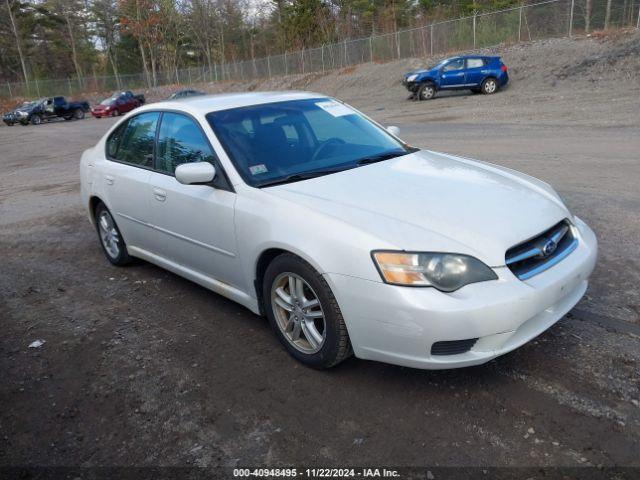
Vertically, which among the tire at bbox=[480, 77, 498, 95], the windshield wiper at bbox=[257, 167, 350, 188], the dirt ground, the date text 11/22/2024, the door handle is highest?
the windshield wiper at bbox=[257, 167, 350, 188]

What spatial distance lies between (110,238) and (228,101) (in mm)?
2035

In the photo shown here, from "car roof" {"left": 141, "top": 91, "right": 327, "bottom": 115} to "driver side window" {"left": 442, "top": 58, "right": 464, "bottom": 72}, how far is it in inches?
→ 793

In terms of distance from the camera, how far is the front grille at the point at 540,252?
292 cm

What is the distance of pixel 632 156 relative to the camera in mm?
8773

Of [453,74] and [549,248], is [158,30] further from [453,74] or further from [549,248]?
[549,248]

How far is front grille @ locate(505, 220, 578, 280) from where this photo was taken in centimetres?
292

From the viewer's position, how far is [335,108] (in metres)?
4.62

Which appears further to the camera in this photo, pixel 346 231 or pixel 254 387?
pixel 254 387

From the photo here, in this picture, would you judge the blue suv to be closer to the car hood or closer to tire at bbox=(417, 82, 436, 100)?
tire at bbox=(417, 82, 436, 100)

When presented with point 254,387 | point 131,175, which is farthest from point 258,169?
point 131,175

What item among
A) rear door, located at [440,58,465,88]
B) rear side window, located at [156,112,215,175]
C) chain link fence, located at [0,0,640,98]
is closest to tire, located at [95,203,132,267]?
rear side window, located at [156,112,215,175]

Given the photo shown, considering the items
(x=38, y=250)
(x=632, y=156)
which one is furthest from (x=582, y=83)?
(x=38, y=250)

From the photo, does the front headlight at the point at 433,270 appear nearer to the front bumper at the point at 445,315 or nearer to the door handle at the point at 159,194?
the front bumper at the point at 445,315

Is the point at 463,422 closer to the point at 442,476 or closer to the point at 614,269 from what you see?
the point at 442,476
